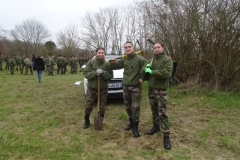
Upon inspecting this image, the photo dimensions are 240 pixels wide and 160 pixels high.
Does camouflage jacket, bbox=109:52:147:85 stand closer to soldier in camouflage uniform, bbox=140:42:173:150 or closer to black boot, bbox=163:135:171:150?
soldier in camouflage uniform, bbox=140:42:173:150

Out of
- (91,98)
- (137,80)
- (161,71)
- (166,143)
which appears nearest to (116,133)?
(91,98)

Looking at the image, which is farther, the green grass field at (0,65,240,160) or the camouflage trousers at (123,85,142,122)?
the camouflage trousers at (123,85,142,122)

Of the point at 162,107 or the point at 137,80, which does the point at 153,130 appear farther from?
the point at 137,80

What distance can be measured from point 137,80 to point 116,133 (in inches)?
47.6

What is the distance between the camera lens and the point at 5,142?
143 inches

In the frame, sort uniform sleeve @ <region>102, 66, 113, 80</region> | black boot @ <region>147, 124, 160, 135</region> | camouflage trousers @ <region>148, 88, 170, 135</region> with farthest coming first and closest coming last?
uniform sleeve @ <region>102, 66, 113, 80</region> → black boot @ <region>147, 124, 160, 135</region> → camouflage trousers @ <region>148, 88, 170, 135</region>

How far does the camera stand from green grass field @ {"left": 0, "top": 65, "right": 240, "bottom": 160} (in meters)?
3.22

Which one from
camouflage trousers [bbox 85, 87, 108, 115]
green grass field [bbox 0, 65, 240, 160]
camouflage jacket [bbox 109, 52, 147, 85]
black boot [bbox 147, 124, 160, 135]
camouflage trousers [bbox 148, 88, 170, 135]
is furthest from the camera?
camouflage trousers [bbox 85, 87, 108, 115]

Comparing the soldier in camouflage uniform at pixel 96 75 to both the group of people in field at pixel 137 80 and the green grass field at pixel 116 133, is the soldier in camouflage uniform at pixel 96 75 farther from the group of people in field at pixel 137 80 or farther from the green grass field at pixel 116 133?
the green grass field at pixel 116 133

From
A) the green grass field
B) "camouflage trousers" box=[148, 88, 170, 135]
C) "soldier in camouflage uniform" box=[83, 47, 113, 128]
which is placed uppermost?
"soldier in camouflage uniform" box=[83, 47, 113, 128]

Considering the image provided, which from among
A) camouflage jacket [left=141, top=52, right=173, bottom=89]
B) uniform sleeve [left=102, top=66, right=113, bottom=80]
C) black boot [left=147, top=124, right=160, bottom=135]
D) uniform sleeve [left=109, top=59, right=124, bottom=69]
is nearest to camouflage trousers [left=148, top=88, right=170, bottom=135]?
camouflage jacket [left=141, top=52, right=173, bottom=89]

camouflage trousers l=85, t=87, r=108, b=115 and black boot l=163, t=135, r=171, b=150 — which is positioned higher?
camouflage trousers l=85, t=87, r=108, b=115

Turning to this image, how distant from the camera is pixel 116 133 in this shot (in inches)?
159

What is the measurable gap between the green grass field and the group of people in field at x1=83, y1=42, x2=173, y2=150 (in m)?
0.30
